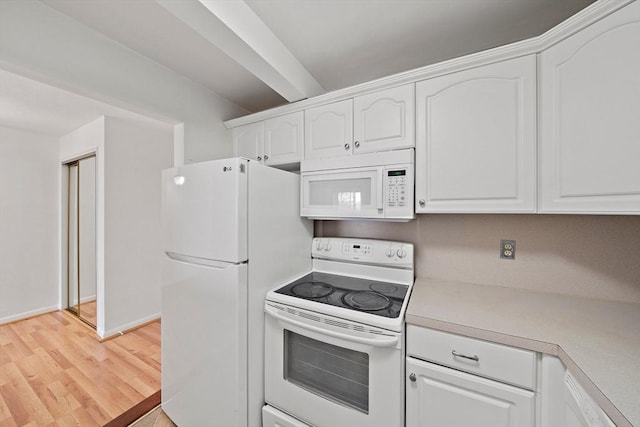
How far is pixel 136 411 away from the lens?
1.67 meters

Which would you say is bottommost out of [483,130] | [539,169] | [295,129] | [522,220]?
[522,220]

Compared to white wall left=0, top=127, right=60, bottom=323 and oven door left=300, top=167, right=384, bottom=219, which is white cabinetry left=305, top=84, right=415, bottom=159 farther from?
white wall left=0, top=127, right=60, bottom=323

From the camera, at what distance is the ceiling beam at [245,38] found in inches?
41.4

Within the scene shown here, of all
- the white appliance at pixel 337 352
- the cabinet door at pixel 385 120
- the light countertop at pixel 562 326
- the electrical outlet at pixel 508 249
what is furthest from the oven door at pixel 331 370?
the cabinet door at pixel 385 120

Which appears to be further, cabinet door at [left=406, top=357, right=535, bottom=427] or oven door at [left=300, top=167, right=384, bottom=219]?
oven door at [left=300, top=167, right=384, bottom=219]

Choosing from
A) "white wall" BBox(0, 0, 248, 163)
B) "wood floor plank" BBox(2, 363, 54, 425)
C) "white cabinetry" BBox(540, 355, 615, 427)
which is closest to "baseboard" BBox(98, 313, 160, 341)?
"wood floor plank" BBox(2, 363, 54, 425)

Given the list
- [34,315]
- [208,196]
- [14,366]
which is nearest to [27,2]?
[208,196]

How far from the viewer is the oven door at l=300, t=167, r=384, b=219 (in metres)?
1.47

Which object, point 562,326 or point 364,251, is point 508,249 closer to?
point 562,326

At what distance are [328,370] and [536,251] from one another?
4.48 feet

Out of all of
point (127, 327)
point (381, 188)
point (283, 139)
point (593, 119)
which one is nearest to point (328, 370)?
point (381, 188)

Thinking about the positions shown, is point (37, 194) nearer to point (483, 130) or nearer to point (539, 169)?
point (483, 130)

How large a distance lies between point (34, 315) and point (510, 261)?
16.7 ft

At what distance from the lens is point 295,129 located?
1.78 m
